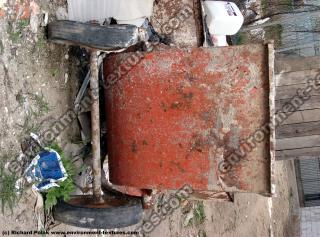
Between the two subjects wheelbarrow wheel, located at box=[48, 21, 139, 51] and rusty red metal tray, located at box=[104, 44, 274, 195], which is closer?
rusty red metal tray, located at box=[104, 44, 274, 195]

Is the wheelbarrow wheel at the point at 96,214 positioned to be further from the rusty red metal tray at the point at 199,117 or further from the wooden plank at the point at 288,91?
the wooden plank at the point at 288,91

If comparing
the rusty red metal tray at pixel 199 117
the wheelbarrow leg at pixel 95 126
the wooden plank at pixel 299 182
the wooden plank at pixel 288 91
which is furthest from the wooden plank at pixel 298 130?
the wooden plank at pixel 299 182

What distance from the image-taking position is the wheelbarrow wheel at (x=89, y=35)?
2.51 metres

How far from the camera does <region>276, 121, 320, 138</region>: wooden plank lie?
4.34 m

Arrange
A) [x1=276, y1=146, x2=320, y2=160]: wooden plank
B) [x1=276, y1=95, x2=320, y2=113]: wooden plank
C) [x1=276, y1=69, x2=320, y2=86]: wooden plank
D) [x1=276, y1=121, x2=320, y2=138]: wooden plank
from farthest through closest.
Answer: [x1=276, y1=146, x2=320, y2=160]: wooden plank, [x1=276, y1=121, x2=320, y2=138]: wooden plank, [x1=276, y1=95, x2=320, y2=113]: wooden plank, [x1=276, y1=69, x2=320, y2=86]: wooden plank

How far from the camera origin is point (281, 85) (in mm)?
4246

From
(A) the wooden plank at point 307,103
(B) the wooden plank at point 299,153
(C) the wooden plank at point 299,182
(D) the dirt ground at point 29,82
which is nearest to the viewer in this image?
(D) the dirt ground at point 29,82

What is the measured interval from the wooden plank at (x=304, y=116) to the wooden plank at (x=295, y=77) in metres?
0.32

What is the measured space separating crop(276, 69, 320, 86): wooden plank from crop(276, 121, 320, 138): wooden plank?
44 centimetres

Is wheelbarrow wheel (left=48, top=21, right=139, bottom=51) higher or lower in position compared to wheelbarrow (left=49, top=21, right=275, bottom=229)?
higher

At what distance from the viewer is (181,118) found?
8.09ft

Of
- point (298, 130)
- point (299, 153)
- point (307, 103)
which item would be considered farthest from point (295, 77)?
point (299, 153)

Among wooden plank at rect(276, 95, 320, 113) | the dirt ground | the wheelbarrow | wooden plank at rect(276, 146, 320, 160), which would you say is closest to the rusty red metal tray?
the wheelbarrow

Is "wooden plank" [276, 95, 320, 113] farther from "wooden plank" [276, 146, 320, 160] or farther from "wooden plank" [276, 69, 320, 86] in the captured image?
"wooden plank" [276, 146, 320, 160]
